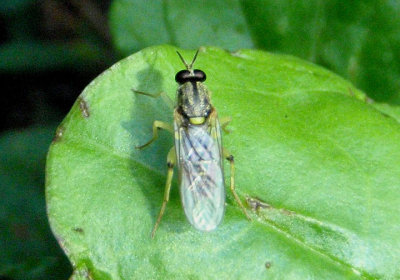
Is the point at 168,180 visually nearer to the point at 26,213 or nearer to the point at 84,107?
the point at 84,107

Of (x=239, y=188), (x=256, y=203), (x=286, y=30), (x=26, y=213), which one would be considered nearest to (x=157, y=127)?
(x=239, y=188)

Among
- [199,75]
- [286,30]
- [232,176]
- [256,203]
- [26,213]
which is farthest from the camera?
[26,213]

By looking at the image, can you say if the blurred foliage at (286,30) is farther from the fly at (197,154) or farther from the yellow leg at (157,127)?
the yellow leg at (157,127)

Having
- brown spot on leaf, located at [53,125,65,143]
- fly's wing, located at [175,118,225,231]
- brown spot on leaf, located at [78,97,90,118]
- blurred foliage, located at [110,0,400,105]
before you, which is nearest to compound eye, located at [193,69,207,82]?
fly's wing, located at [175,118,225,231]

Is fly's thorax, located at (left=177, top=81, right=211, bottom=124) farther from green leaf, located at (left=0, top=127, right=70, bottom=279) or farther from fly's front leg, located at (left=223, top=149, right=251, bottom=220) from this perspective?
green leaf, located at (left=0, top=127, right=70, bottom=279)

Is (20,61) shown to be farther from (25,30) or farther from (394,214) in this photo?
(394,214)

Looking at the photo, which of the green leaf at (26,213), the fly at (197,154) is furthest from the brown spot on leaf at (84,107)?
→ the green leaf at (26,213)
